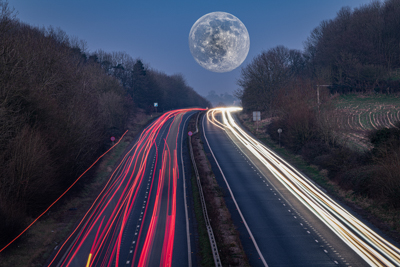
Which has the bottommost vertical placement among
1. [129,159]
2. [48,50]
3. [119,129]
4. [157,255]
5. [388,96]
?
[157,255]

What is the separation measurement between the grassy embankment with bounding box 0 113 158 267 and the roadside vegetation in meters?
19.2

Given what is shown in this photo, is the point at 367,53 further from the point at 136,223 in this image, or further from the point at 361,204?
the point at 136,223

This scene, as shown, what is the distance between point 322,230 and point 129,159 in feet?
82.5

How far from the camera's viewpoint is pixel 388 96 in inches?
2475

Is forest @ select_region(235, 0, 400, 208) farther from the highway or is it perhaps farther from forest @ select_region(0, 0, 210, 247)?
forest @ select_region(0, 0, 210, 247)

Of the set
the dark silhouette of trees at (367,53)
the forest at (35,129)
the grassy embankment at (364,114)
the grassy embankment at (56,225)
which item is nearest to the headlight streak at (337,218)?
the grassy embankment at (364,114)

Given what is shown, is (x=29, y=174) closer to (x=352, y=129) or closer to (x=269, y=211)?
(x=269, y=211)

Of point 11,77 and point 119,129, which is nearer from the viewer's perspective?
Answer: point 11,77


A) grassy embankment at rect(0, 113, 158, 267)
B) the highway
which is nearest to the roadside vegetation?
the highway

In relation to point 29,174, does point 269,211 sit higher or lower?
lower

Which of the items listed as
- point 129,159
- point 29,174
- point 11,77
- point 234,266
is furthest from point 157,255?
point 129,159

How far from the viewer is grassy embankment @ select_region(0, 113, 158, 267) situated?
15.4m

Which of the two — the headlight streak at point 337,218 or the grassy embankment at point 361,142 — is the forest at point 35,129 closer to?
the headlight streak at point 337,218

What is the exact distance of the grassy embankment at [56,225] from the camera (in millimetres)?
15428
